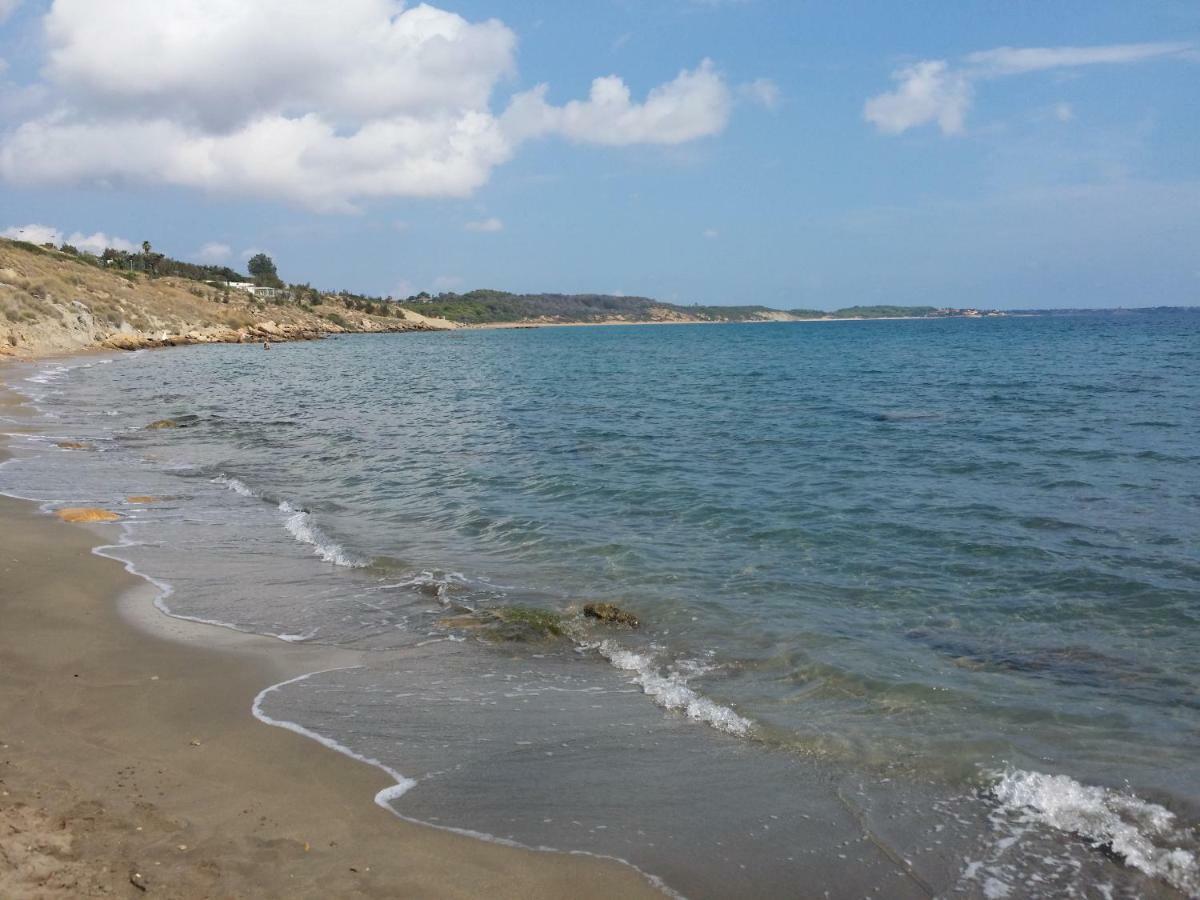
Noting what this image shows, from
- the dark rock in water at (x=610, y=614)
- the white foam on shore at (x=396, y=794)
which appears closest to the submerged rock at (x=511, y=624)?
the dark rock in water at (x=610, y=614)

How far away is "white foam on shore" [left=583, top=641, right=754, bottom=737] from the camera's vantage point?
22.2 ft

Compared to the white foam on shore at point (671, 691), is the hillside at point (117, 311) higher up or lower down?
higher up

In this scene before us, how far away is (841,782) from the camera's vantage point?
19.1 feet

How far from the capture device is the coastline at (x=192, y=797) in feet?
14.2

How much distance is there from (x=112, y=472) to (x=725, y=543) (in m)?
13.3

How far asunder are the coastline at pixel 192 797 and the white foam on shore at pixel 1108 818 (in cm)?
272

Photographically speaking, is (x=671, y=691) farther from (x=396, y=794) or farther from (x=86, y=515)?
(x=86, y=515)

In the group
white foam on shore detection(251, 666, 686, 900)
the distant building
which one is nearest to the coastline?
white foam on shore detection(251, 666, 686, 900)

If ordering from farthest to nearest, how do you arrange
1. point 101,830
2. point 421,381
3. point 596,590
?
point 421,381, point 596,590, point 101,830

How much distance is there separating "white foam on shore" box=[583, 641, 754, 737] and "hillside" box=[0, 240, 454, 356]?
53105mm

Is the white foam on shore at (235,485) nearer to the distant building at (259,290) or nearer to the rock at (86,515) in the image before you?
the rock at (86,515)

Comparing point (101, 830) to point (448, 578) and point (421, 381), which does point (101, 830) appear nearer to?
point (448, 578)

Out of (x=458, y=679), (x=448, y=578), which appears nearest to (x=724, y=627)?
(x=458, y=679)

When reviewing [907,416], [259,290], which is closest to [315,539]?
[907,416]
